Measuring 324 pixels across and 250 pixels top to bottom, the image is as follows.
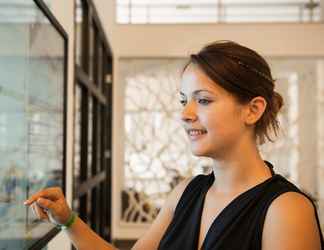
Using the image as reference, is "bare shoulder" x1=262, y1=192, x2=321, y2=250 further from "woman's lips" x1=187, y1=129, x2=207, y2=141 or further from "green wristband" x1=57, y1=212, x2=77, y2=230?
"green wristband" x1=57, y1=212, x2=77, y2=230

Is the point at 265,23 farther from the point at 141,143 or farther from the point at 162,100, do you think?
the point at 141,143

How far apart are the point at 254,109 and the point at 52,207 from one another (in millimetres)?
563

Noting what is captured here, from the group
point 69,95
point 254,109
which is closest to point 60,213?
point 254,109

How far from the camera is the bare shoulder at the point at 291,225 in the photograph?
0.86 m

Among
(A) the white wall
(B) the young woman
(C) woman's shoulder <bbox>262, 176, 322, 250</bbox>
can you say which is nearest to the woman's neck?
Answer: (B) the young woman

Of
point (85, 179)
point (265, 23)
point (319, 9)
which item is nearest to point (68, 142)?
point (85, 179)

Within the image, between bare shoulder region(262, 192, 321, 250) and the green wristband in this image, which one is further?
the green wristband

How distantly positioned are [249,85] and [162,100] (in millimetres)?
3724

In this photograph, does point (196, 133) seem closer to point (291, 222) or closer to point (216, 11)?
point (291, 222)

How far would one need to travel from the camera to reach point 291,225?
0.87 metres

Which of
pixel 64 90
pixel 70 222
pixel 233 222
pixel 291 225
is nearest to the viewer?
pixel 291 225

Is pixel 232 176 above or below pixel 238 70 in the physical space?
below

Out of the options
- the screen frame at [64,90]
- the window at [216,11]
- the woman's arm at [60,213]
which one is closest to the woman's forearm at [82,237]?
the woman's arm at [60,213]

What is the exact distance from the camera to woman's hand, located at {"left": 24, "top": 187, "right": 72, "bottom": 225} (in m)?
1.02
